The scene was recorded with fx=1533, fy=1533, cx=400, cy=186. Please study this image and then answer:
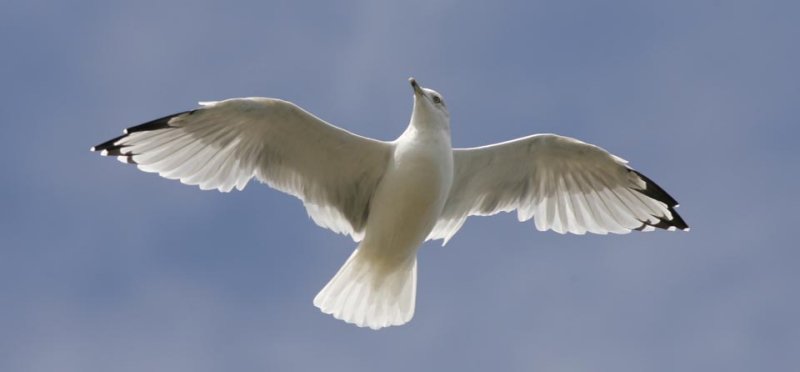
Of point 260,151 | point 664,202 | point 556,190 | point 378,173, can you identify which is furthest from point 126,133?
point 664,202

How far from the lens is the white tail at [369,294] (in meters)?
14.2

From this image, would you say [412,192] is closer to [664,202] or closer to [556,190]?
[556,190]

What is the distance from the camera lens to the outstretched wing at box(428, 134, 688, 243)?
1441 centimetres

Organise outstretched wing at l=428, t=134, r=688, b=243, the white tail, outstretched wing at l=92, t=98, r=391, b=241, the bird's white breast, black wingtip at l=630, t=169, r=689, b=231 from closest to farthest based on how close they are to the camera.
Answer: the bird's white breast → outstretched wing at l=92, t=98, r=391, b=241 → the white tail → outstretched wing at l=428, t=134, r=688, b=243 → black wingtip at l=630, t=169, r=689, b=231

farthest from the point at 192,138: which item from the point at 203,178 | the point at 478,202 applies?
the point at 478,202

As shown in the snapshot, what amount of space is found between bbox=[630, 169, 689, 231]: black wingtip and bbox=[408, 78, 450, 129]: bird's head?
2.13 meters

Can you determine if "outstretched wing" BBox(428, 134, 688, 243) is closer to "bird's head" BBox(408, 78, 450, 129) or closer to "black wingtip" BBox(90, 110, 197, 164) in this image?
"bird's head" BBox(408, 78, 450, 129)

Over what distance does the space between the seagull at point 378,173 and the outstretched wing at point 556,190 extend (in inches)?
0.5

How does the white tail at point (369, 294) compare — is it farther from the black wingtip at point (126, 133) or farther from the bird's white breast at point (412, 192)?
the black wingtip at point (126, 133)

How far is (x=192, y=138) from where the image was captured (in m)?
14.0

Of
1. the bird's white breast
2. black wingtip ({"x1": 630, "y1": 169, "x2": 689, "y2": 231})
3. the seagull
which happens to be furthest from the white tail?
black wingtip ({"x1": 630, "y1": 169, "x2": 689, "y2": 231})

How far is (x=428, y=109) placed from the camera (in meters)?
13.8

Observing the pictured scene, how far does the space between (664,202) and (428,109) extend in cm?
281

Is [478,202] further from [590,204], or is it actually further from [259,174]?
[259,174]
